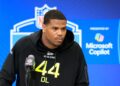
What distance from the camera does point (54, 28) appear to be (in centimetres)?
232

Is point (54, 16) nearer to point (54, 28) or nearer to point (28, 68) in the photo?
point (54, 28)

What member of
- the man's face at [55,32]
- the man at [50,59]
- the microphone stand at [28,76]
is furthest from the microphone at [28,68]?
the man's face at [55,32]

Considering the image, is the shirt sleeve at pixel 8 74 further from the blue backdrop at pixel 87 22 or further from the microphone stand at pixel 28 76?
the blue backdrop at pixel 87 22

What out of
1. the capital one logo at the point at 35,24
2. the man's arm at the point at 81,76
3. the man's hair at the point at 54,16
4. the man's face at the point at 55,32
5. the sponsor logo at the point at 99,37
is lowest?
the man's arm at the point at 81,76

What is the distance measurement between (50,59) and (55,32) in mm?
203

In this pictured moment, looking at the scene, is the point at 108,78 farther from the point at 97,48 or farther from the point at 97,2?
the point at 97,2

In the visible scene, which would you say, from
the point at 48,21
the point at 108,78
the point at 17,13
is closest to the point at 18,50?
the point at 48,21

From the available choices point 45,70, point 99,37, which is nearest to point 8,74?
point 45,70

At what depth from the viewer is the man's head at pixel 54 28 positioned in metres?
2.29

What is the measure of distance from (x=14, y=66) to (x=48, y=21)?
0.37 meters

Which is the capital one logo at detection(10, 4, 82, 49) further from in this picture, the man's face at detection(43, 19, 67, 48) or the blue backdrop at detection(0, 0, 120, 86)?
the man's face at detection(43, 19, 67, 48)

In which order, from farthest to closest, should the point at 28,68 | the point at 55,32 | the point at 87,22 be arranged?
1. the point at 87,22
2. the point at 55,32
3. the point at 28,68

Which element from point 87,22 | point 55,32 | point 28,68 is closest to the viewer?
point 28,68

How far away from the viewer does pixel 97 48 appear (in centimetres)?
420
